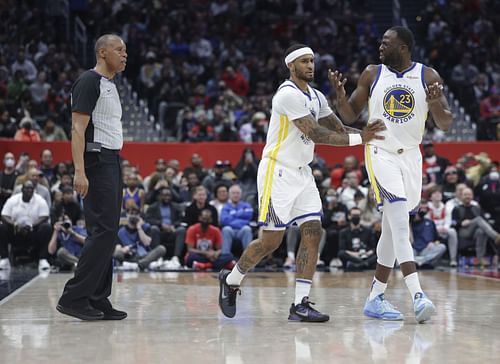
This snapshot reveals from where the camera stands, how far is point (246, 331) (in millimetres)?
6090

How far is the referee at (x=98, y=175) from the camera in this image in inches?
258

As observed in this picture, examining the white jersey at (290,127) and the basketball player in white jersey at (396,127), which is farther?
the basketball player in white jersey at (396,127)

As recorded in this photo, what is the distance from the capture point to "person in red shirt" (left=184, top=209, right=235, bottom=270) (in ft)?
42.9

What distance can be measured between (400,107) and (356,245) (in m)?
6.89

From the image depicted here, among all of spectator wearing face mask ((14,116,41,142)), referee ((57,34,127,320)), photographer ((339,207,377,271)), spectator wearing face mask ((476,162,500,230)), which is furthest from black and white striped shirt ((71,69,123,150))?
spectator wearing face mask ((14,116,41,142))

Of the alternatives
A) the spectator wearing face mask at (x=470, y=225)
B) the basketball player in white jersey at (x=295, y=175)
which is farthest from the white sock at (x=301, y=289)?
the spectator wearing face mask at (x=470, y=225)

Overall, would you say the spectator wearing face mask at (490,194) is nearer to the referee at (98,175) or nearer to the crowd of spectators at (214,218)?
the crowd of spectators at (214,218)

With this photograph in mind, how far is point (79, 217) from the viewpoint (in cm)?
1362

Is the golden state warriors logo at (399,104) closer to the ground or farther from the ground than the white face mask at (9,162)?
farther from the ground

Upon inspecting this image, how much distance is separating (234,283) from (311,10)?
56.9 ft

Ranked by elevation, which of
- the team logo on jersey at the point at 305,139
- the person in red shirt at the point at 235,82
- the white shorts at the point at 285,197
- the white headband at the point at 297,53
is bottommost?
the white shorts at the point at 285,197

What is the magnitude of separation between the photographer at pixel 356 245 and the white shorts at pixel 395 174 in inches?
254

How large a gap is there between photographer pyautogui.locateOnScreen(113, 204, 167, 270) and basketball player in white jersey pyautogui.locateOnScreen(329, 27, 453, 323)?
6.49 metres

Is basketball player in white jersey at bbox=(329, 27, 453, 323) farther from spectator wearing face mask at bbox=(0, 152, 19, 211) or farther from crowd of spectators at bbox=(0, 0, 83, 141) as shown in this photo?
crowd of spectators at bbox=(0, 0, 83, 141)
